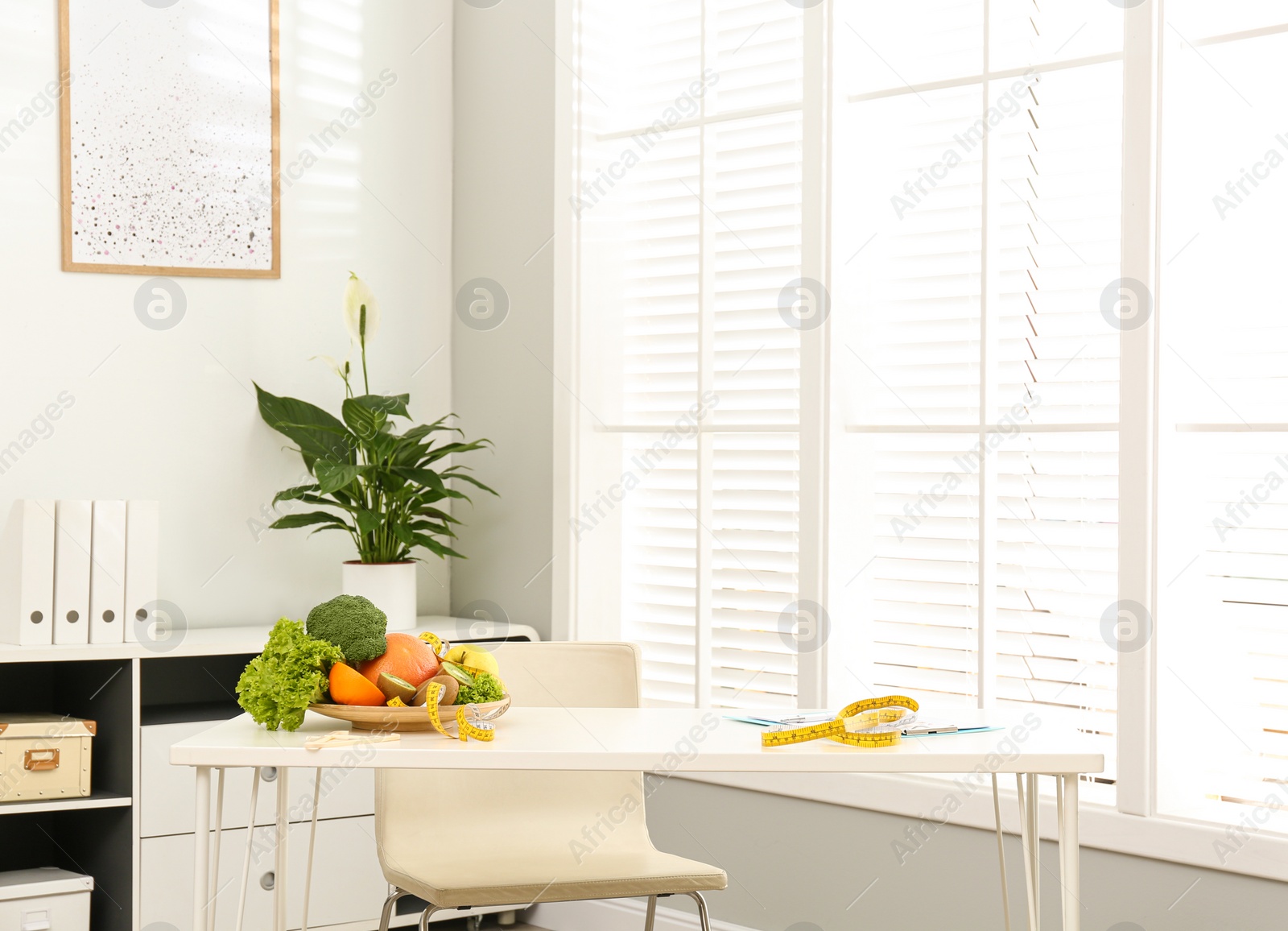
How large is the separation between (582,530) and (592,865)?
129 cm

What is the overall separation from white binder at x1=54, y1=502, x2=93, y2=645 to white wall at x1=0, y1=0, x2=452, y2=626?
1.03ft

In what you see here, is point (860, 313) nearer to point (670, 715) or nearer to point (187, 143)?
point (670, 715)

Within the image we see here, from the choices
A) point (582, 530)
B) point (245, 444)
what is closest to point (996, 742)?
point (582, 530)

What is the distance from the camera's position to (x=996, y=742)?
1.77 metres

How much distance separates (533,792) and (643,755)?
31.3 inches

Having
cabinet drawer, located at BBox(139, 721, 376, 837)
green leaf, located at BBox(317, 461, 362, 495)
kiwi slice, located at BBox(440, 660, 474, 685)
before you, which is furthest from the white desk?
green leaf, located at BBox(317, 461, 362, 495)

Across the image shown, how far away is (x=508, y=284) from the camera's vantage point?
355 centimetres

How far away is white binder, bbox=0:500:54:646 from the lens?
266cm

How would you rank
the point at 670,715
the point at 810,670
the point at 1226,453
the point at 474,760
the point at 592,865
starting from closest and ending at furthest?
1. the point at 474,760
2. the point at 670,715
3. the point at 592,865
4. the point at 1226,453
5. the point at 810,670

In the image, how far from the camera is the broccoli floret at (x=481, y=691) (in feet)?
6.11

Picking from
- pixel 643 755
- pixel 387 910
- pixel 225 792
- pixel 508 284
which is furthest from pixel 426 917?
pixel 508 284

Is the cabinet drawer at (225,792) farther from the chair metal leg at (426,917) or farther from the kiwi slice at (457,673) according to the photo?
the kiwi slice at (457,673)

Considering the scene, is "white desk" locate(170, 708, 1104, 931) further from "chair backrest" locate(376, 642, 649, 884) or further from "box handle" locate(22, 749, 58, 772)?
"box handle" locate(22, 749, 58, 772)

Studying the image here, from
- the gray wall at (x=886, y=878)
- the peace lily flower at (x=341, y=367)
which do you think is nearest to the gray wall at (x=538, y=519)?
the gray wall at (x=886, y=878)
